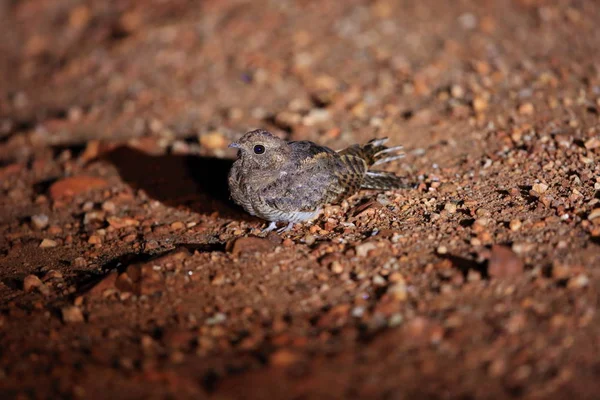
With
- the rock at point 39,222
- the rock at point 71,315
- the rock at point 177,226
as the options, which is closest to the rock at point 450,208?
the rock at point 177,226

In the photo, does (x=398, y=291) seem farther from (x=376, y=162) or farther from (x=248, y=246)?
(x=376, y=162)

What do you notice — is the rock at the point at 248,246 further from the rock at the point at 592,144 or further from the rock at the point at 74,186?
the rock at the point at 592,144

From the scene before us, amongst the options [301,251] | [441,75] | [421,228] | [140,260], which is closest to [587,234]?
[421,228]

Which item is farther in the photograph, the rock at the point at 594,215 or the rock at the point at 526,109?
the rock at the point at 526,109

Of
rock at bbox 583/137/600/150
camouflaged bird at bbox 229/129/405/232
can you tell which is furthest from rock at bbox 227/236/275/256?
rock at bbox 583/137/600/150

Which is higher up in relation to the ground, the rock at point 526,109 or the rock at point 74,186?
the rock at point 526,109

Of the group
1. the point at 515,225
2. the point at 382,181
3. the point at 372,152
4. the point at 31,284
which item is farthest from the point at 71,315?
the point at 515,225
